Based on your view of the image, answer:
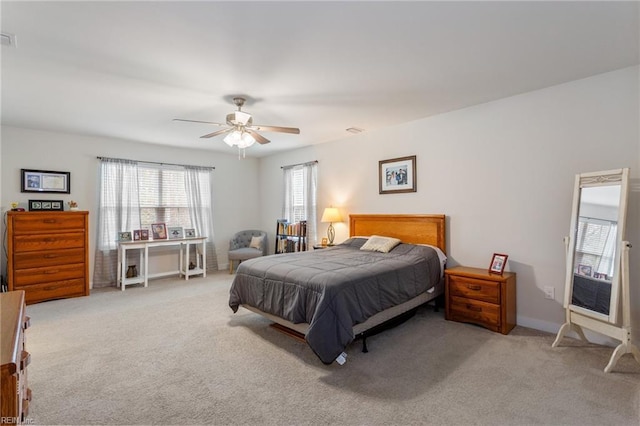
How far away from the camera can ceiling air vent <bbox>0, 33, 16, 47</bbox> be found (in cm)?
219

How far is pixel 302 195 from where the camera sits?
20.0 ft

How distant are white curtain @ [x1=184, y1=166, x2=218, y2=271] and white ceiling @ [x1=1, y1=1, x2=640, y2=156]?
7.58 ft

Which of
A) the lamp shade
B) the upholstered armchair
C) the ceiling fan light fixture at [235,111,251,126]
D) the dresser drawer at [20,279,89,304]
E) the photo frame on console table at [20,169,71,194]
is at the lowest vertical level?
the dresser drawer at [20,279,89,304]

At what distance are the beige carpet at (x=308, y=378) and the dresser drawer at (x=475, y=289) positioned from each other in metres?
0.33

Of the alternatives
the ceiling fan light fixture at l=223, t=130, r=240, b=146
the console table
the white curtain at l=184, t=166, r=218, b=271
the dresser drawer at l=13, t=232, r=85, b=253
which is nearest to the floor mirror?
the ceiling fan light fixture at l=223, t=130, r=240, b=146

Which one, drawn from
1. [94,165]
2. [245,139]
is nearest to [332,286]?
[245,139]

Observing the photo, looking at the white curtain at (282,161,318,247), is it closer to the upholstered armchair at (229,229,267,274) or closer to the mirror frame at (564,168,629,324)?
the upholstered armchair at (229,229,267,274)

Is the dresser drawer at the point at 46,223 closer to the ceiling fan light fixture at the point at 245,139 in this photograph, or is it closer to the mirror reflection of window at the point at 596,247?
the ceiling fan light fixture at the point at 245,139

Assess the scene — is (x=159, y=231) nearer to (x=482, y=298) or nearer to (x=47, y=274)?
(x=47, y=274)

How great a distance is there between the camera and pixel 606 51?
2490 millimetres

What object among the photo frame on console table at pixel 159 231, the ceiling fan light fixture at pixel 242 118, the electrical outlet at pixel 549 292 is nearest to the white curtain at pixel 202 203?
the photo frame on console table at pixel 159 231

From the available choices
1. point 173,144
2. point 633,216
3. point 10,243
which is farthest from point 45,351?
point 633,216

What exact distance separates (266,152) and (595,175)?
205 inches

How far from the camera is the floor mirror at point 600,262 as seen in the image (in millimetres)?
2455
